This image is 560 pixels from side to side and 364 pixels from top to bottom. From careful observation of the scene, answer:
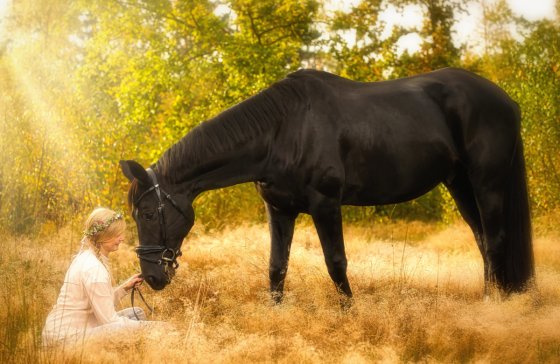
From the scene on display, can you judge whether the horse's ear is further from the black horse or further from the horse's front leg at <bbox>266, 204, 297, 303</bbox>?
the horse's front leg at <bbox>266, 204, 297, 303</bbox>

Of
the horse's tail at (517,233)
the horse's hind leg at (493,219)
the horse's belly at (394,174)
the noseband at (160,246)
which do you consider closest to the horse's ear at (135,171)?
the noseband at (160,246)

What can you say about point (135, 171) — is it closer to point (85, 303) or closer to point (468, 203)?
point (85, 303)

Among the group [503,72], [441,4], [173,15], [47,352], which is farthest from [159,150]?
[503,72]

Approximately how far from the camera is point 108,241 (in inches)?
185

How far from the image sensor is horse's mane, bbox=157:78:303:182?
5.42m

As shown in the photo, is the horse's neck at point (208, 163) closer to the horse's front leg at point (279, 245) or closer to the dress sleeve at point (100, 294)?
the horse's front leg at point (279, 245)

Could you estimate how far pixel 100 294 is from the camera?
4.55m

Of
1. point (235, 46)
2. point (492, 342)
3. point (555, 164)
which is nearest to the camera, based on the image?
point (492, 342)

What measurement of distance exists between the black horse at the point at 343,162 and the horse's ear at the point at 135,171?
0.4 inches

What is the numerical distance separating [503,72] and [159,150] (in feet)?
52.1

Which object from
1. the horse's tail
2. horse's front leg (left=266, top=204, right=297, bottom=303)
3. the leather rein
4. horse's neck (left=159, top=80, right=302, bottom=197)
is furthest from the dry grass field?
horse's neck (left=159, top=80, right=302, bottom=197)

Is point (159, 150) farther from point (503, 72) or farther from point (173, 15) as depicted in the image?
point (503, 72)

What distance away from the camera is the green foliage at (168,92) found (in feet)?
34.7

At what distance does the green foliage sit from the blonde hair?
3.58m
